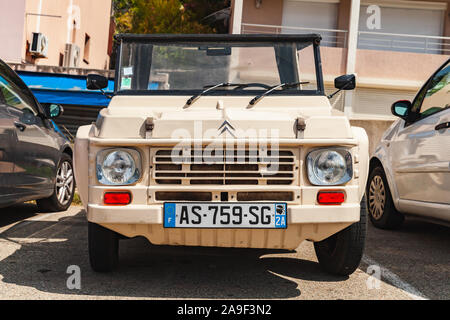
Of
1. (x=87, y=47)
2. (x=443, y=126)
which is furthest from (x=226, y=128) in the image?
(x=87, y=47)

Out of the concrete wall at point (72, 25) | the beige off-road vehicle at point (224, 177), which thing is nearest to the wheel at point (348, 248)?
the beige off-road vehicle at point (224, 177)

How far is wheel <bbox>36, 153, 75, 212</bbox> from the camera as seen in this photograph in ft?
22.2

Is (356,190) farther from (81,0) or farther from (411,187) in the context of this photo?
(81,0)

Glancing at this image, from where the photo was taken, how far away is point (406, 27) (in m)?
19.1

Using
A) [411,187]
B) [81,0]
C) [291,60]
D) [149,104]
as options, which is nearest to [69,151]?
[149,104]

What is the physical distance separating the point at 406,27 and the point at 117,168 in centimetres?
1770

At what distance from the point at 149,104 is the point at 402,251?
8.94 feet

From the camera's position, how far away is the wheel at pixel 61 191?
6.76m

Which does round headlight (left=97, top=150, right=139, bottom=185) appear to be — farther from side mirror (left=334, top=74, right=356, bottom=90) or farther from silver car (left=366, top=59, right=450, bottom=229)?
silver car (left=366, top=59, right=450, bottom=229)

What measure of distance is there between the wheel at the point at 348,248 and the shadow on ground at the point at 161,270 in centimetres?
11

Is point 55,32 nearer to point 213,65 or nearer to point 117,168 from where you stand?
point 213,65

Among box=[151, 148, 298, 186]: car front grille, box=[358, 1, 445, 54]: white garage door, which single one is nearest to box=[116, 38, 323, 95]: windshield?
box=[151, 148, 298, 186]: car front grille

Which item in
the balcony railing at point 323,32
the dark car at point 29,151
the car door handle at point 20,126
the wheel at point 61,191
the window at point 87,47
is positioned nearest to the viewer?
the dark car at point 29,151

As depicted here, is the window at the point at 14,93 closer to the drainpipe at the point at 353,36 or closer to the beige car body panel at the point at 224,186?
the beige car body panel at the point at 224,186
